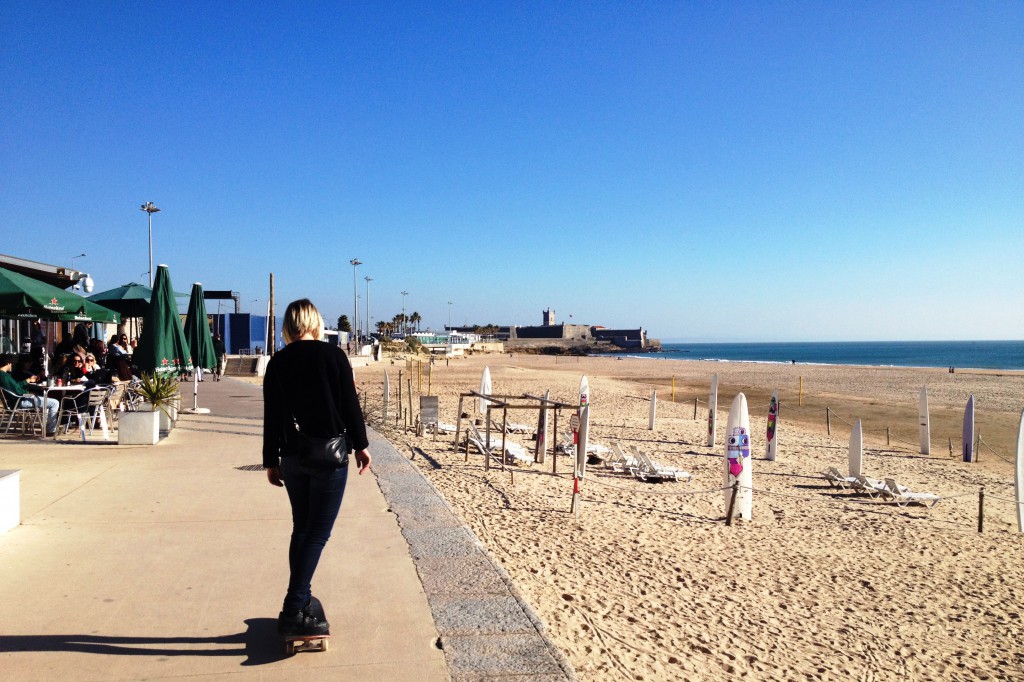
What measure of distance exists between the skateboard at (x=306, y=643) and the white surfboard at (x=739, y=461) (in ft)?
17.8

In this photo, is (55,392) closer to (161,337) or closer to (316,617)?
(161,337)

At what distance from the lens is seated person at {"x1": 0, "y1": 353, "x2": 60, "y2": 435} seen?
29.8ft

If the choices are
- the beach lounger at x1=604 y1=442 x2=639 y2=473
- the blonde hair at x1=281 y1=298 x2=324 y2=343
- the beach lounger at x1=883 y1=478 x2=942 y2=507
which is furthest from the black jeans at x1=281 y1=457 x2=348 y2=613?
the beach lounger at x1=883 y1=478 x2=942 y2=507

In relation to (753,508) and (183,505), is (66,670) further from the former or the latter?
(753,508)

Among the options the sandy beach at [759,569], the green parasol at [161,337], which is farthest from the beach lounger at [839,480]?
the green parasol at [161,337]

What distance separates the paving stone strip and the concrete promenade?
0.01 metres

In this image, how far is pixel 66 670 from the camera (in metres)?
3.11

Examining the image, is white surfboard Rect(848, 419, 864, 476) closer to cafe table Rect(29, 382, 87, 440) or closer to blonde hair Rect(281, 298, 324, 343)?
blonde hair Rect(281, 298, 324, 343)

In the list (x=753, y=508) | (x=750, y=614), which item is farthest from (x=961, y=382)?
(x=750, y=614)

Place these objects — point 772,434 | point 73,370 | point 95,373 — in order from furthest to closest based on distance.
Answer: point 772,434 < point 95,373 < point 73,370

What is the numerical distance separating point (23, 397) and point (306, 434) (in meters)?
8.22

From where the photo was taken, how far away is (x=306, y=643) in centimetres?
333

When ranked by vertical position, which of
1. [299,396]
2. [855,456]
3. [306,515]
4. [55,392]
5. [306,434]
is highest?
[299,396]

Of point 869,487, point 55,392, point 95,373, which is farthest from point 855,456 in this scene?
point 95,373
